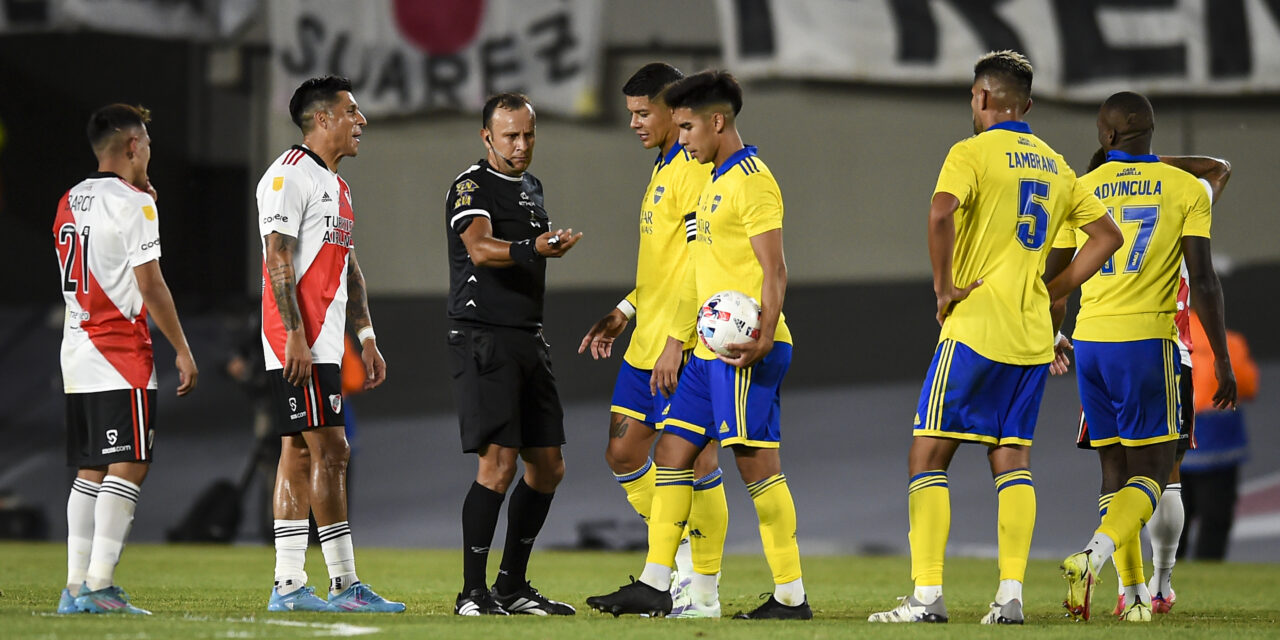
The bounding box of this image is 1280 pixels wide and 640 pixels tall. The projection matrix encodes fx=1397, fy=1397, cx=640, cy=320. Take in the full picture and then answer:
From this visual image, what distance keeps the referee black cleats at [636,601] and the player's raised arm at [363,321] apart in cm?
124

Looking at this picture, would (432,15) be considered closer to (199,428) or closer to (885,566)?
(199,428)

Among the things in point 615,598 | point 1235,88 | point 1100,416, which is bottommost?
point 615,598

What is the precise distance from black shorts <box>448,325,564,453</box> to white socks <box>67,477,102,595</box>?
1.36 metres

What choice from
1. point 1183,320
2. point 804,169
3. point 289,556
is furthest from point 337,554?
point 804,169

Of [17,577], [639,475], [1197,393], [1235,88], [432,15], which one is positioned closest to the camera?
[639,475]

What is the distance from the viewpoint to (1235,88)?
1130 centimetres

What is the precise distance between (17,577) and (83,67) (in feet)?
21.8

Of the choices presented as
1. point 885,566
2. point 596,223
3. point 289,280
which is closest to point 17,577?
point 289,280

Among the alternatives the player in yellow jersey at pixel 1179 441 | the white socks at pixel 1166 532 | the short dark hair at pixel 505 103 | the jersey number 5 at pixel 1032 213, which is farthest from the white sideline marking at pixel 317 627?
the white socks at pixel 1166 532

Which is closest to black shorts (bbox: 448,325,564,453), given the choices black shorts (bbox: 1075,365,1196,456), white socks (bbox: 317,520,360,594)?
white socks (bbox: 317,520,360,594)

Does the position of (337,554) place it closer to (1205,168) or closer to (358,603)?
(358,603)

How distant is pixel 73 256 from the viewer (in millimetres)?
5043

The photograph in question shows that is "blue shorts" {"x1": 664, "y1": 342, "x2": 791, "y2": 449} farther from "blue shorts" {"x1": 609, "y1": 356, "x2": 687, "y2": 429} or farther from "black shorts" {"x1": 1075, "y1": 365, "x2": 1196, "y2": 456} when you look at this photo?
"black shorts" {"x1": 1075, "y1": 365, "x2": 1196, "y2": 456}

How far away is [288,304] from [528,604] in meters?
1.37
